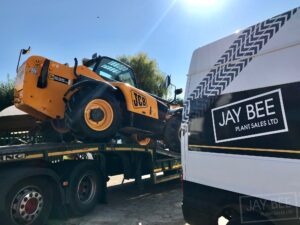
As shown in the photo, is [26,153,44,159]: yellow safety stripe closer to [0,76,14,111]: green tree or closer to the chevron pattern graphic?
the chevron pattern graphic

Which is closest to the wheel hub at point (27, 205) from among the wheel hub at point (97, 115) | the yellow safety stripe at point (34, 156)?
the yellow safety stripe at point (34, 156)

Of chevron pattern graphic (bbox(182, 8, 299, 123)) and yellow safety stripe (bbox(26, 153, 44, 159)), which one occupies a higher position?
chevron pattern graphic (bbox(182, 8, 299, 123))

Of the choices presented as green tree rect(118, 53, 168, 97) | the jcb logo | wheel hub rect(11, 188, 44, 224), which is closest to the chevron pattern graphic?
wheel hub rect(11, 188, 44, 224)

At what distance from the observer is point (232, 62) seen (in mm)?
3227

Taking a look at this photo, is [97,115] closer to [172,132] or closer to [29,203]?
[29,203]

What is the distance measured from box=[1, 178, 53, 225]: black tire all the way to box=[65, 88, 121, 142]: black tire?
1.28 meters

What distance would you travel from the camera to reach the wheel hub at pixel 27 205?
4.62 m

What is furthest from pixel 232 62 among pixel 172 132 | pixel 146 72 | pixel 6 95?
pixel 146 72

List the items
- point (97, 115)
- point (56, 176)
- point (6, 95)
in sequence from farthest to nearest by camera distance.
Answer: point (6, 95)
point (97, 115)
point (56, 176)

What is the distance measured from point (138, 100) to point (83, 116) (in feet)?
5.53

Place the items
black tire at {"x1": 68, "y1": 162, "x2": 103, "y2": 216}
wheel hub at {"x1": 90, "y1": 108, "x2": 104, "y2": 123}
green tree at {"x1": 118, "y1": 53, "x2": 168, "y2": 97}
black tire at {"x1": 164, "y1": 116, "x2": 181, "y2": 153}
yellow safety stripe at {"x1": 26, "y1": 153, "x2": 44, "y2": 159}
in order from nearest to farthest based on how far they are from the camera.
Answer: yellow safety stripe at {"x1": 26, "y1": 153, "x2": 44, "y2": 159} → black tire at {"x1": 68, "y1": 162, "x2": 103, "y2": 216} → wheel hub at {"x1": 90, "y1": 108, "x2": 104, "y2": 123} → black tire at {"x1": 164, "y1": 116, "x2": 181, "y2": 153} → green tree at {"x1": 118, "y1": 53, "x2": 168, "y2": 97}

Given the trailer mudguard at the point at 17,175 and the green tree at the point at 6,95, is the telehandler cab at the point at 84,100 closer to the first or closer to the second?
the trailer mudguard at the point at 17,175

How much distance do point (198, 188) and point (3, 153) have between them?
306 cm

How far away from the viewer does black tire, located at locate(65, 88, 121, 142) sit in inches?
229
